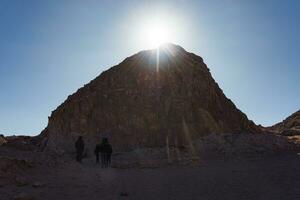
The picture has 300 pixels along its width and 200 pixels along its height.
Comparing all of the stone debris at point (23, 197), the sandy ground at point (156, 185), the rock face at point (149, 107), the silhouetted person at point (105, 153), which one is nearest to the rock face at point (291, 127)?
the rock face at point (149, 107)

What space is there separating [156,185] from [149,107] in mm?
24851

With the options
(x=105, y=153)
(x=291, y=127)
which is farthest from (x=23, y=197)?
(x=291, y=127)

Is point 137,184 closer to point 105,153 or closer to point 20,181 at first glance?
point 20,181

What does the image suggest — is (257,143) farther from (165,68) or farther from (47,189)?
(47,189)

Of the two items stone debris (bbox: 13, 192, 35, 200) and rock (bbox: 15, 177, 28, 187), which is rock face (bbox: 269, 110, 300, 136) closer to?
rock (bbox: 15, 177, 28, 187)

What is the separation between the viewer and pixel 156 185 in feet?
55.0

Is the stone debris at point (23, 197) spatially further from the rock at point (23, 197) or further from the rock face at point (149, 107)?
the rock face at point (149, 107)

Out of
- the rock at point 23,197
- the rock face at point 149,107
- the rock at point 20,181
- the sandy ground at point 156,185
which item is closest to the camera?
the rock at point 23,197

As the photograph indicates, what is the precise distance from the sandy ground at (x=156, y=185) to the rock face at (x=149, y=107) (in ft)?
63.3

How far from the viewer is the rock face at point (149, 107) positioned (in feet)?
131

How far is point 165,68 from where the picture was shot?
145ft

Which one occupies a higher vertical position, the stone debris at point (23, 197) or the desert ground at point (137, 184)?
the desert ground at point (137, 184)

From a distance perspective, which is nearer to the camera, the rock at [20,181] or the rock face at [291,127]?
the rock at [20,181]

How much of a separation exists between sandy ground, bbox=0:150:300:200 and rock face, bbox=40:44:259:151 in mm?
19288
